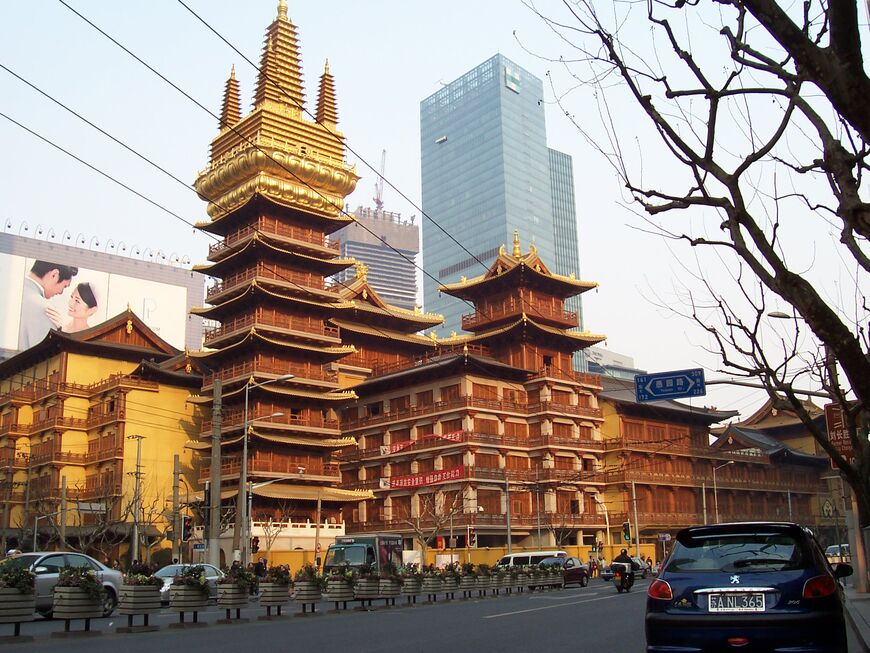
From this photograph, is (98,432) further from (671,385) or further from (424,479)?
(671,385)

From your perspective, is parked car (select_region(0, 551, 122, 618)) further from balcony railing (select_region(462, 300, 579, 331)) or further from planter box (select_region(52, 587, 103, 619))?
balcony railing (select_region(462, 300, 579, 331))

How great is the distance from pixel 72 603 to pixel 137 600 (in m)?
1.43

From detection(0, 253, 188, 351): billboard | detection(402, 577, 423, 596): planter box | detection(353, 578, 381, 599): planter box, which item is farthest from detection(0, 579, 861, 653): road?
detection(0, 253, 188, 351): billboard

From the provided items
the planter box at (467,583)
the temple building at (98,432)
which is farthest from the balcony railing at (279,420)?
the planter box at (467,583)

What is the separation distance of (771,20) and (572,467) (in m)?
57.9

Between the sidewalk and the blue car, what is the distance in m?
3.87

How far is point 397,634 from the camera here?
1503 cm

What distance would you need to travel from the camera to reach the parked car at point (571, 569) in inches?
1540

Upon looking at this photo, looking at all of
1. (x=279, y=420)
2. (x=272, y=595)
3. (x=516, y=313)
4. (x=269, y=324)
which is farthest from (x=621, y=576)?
(x=516, y=313)

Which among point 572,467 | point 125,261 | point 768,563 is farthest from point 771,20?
point 125,261

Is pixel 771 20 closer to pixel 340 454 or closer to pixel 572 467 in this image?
pixel 572 467

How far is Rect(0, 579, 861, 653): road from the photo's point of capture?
13047mm

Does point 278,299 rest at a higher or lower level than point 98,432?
higher

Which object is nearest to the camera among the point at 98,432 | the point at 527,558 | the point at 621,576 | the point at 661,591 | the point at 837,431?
the point at 661,591
